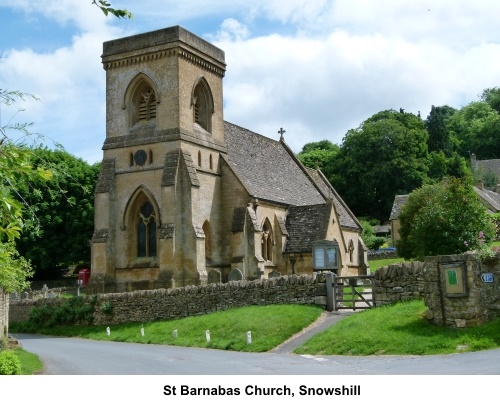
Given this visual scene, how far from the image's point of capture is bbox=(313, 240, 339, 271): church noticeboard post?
3152cm

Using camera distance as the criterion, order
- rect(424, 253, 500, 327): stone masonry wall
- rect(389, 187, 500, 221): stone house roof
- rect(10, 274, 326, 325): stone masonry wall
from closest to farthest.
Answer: rect(424, 253, 500, 327): stone masonry wall
rect(10, 274, 326, 325): stone masonry wall
rect(389, 187, 500, 221): stone house roof

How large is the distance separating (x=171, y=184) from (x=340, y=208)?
21.7 m

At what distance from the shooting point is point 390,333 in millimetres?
17859

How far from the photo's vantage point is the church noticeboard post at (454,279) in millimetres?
17172

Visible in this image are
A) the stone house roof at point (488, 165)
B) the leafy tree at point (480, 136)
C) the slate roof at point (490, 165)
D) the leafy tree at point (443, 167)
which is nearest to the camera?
the leafy tree at point (443, 167)

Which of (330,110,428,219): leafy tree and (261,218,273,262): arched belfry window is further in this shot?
(330,110,428,219): leafy tree

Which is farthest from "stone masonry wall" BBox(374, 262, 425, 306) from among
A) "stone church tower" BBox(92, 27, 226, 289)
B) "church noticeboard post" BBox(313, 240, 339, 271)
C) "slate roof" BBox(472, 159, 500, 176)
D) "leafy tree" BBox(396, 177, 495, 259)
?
"slate roof" BBox(472, 159, 500, 176)

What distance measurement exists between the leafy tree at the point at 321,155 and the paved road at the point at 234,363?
6178cm

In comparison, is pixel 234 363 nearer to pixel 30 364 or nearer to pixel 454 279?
pixel 30 364

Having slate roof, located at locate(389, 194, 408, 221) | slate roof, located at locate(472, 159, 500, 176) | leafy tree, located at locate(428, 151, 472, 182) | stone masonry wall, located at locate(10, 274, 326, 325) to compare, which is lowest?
stone masonry wall, located at locate(10, 274, 326, 325)

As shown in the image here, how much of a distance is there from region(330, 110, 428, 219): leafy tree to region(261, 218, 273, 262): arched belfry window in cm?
4951

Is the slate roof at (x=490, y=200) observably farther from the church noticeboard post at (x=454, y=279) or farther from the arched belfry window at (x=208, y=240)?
the church noticeboard post at (x=454, y=279)

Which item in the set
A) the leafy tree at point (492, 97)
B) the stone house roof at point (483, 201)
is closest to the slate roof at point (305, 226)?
the stone house roof at point (483, 201)

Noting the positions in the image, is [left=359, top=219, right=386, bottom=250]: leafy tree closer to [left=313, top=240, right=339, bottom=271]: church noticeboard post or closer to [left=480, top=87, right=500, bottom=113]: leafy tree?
[left=313, top=240, right=339, bottom=271]: church noticeboard post
